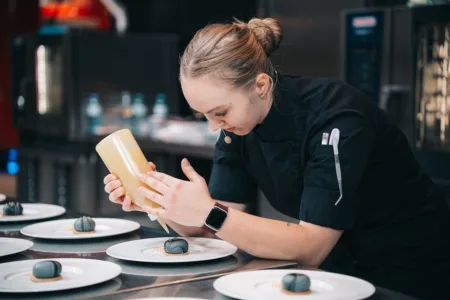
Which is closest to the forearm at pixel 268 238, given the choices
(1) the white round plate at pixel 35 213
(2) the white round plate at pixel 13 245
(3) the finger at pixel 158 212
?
(3) the finger at pixel 158 212

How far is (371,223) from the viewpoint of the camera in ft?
6.33

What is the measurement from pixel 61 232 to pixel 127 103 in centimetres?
354

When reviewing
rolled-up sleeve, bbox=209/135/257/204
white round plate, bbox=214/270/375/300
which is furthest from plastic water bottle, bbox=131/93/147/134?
white round plate, bbox=214/270/375/300

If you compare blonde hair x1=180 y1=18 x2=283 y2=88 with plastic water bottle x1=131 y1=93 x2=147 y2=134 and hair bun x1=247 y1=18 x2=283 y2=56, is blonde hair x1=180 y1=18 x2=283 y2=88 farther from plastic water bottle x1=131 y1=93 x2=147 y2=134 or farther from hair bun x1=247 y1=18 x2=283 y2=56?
plastic water bottle x1=131 y1=93 x2=147 y2=134

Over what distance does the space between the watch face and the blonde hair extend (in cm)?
31

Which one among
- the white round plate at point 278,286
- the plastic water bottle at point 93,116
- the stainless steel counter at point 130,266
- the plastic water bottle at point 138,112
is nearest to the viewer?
the white round plate at point 278,286

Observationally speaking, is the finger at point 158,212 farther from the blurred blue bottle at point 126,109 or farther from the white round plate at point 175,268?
the blurred blue bottle at point 126,109

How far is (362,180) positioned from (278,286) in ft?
2.09

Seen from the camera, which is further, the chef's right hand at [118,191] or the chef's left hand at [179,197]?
the chef's right hand at [118,191]

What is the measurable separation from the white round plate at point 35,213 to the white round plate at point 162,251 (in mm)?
440

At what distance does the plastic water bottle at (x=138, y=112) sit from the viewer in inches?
204

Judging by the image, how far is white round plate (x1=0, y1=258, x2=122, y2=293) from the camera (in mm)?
1338

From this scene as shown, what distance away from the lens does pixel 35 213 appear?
2119 millimetres

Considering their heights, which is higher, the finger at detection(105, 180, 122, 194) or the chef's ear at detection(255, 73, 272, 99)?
the chef's ear at detection(255, 73, 272, 99)
